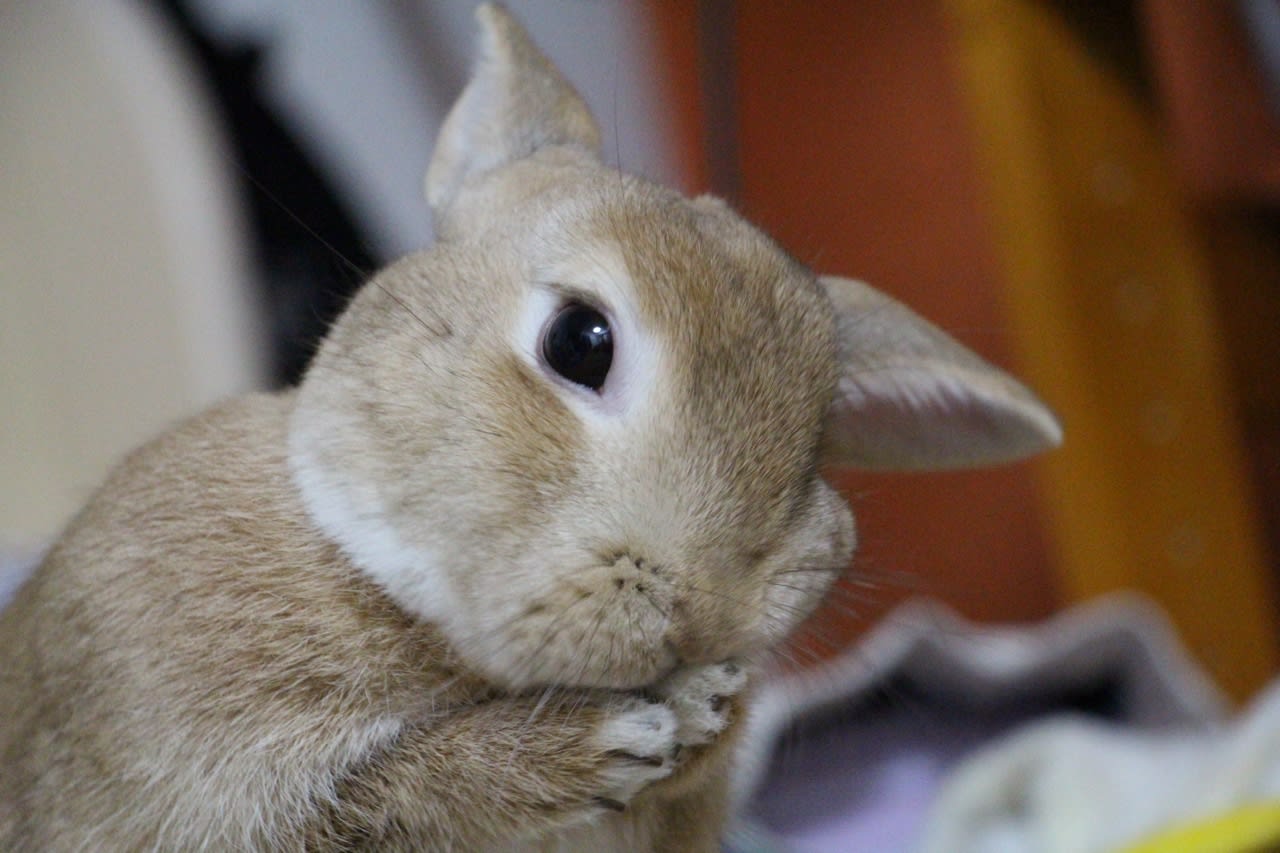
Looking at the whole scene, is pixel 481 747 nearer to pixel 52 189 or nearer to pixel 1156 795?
pixel 1156 795

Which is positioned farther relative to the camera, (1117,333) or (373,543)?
(1117,333)

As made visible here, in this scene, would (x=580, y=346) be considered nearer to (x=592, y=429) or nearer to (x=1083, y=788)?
(x=592, y=429)

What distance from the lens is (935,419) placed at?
3.18 ft

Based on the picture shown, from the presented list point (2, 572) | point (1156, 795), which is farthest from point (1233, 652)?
point (2, 572)

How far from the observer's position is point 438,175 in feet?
3.32

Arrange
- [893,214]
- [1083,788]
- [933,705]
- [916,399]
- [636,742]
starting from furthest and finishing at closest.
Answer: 1. [933,705]
2. [893,214]
3. [1083,788]
4. [916,399]
5. [636,742]

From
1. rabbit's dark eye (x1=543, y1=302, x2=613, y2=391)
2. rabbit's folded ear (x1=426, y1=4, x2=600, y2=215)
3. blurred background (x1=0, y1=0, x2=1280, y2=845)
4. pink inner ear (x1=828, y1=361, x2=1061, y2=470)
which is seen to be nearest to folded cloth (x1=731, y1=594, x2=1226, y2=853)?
blurred background (x1=0, y1=0, x2=1280, y2=845)

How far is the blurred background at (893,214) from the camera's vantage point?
5.26ft

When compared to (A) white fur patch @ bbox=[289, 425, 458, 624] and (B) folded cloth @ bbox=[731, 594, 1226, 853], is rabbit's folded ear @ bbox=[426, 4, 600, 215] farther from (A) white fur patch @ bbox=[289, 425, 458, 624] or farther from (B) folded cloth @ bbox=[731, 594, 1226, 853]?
(B) folded cloth @ bbox=[731, 594, 1226, 853]

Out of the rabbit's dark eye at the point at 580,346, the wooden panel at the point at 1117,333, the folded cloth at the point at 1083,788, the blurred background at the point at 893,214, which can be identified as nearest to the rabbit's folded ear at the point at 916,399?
the rabbit's dark eye at the point at 580,346

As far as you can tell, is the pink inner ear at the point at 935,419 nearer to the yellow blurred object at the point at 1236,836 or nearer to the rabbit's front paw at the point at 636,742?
the rabbit's front paw at the point at 636,742

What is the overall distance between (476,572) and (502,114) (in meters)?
0.48

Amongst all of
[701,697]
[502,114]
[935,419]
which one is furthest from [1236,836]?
[502,114]

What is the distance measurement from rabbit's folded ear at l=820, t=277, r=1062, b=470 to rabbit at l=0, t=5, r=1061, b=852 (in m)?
0.10
